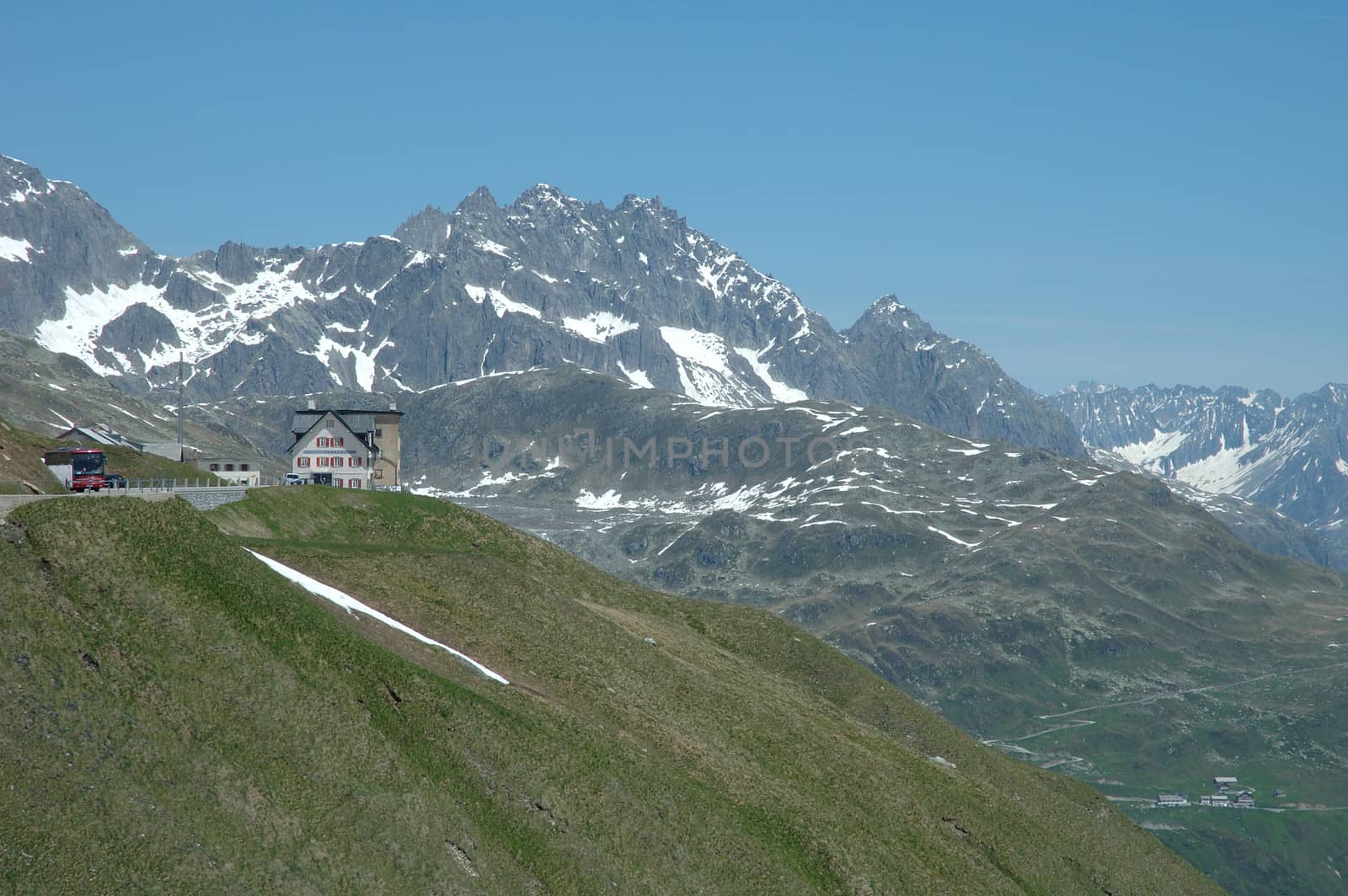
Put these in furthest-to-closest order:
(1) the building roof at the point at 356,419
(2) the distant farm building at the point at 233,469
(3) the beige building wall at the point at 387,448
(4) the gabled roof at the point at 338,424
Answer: (3) the beige building wall at the point at 387,448 → (1) the building roof at the point at 356,419 → (4) the gabled roof at the point at 338,424 → (2) the distant farm building at the point at 233,469

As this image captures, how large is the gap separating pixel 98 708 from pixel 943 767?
6746 cm

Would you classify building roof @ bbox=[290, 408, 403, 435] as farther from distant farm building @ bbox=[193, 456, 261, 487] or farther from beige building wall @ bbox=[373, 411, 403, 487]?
distant farm building @ bbox=[193, 456, 261, 487]

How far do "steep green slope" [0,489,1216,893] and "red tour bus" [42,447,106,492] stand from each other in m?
9.89

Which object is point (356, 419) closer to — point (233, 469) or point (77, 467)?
point (233, 469)

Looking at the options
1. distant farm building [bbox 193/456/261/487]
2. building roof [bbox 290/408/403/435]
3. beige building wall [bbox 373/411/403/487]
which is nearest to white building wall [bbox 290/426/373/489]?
building roof [bbox 290/408/403/435]

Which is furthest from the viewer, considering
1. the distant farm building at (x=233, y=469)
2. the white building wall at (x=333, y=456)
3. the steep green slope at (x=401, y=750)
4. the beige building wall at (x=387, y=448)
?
the beige building wall at (x=387, y=448)

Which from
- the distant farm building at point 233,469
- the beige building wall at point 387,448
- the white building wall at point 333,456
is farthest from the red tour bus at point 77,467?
the beige building wall at point 387,448

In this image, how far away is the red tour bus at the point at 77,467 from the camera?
8219 centimetres

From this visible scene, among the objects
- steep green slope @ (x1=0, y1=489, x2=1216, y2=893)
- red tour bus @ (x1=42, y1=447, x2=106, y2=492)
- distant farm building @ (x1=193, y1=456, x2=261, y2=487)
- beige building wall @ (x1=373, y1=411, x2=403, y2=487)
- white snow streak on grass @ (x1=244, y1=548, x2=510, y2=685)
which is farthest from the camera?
beige building wall @ (x1=373, y1=411, x2=403, y2=487)

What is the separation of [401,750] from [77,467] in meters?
44.4

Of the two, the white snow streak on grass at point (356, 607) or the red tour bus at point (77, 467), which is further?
the red tour bus at point (77, 467)

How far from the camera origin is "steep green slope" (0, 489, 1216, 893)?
44.7 metres

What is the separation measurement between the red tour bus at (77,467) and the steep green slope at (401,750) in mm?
9888

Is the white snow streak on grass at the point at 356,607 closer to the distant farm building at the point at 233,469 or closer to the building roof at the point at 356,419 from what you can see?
the distant farm building at the point at 233,469
